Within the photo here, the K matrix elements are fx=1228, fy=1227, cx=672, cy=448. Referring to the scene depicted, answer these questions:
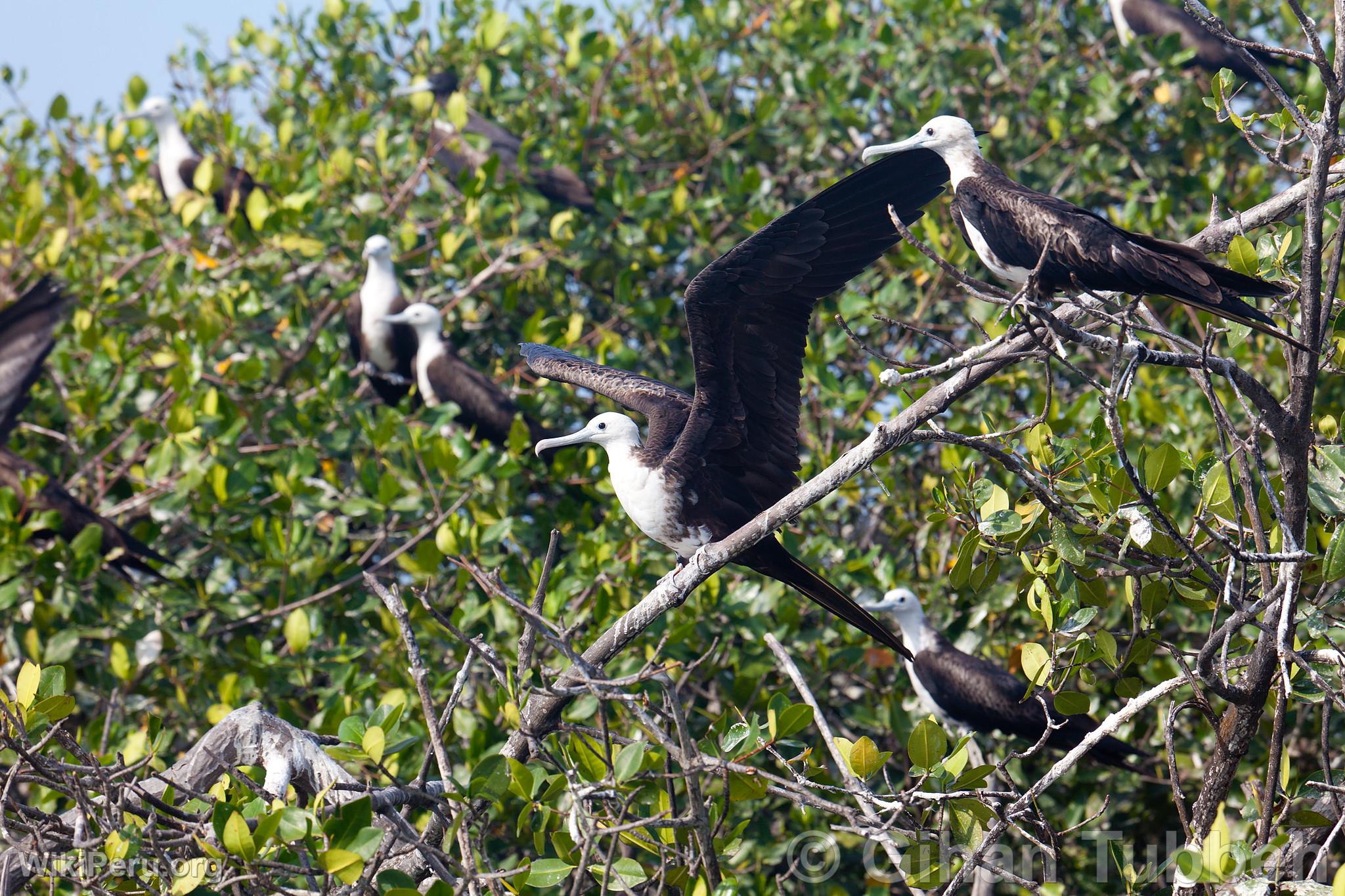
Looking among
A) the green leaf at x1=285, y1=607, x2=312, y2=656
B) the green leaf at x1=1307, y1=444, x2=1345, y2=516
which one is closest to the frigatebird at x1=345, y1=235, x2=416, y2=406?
the green leaf at x1=285, y1=607, x2=312, y2=656

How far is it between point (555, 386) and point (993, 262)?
1696mm

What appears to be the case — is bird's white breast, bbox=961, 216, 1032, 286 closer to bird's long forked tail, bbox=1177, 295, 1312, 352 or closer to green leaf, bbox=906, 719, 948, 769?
bird's long forked tail, bbox=1177, 295, 1312, 352

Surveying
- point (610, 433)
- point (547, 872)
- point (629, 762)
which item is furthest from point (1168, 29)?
point (547, 872)

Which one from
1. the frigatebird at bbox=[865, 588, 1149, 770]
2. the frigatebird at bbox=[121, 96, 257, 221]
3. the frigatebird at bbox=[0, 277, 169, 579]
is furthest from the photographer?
the frigatebird at bbox=[121, 96, 257, 221]

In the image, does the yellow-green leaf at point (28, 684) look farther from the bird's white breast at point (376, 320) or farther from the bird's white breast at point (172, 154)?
the bird's white breast at point (172, 154)

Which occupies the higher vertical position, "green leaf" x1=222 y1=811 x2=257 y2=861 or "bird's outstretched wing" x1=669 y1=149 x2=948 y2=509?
"bird's outstretched wing" x1=669 y1=149 x2=948 y2=509

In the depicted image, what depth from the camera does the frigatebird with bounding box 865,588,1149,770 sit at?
3.79 metres

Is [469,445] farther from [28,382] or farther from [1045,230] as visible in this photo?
A: [1045,230]

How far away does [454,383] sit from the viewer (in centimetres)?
468

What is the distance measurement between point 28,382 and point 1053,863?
10.1 ft

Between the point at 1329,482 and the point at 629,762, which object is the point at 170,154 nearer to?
the point at 629,762

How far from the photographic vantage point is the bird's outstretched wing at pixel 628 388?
114 inches

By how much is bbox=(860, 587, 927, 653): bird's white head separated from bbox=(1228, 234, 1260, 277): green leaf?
74.0 inches

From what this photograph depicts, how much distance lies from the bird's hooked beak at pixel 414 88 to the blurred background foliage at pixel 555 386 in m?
0.06
